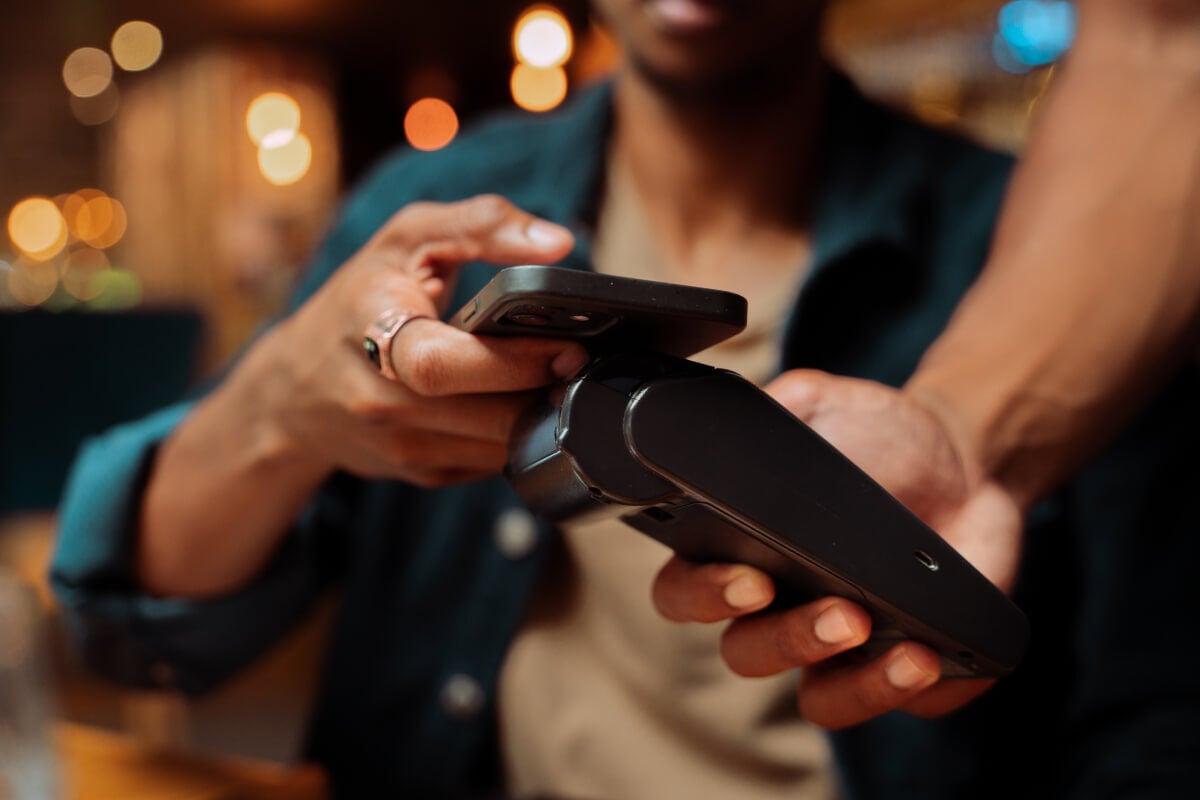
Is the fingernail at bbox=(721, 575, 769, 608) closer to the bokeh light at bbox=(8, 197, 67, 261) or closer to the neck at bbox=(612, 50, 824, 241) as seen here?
the neck at bbox=(612, 50, 824, 241)

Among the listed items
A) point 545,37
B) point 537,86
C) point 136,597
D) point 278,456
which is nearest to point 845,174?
point 278,456

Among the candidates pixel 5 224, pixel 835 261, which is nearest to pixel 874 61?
pixel 835 261

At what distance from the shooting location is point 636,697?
2.12 feet

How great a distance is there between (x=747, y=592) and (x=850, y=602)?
0.04m

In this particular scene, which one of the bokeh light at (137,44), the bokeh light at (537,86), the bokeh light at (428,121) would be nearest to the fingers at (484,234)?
the bokeh light at (537,86)

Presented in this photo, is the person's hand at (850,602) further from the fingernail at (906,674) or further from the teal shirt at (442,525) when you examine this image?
the teal shirt at (442,525)

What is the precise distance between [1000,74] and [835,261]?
238cm

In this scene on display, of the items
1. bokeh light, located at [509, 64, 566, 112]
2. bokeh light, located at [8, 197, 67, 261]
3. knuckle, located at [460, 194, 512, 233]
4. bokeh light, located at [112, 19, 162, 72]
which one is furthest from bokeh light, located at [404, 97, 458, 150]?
knuckle, located at [460, 194, 512, 233]

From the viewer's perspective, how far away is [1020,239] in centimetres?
55

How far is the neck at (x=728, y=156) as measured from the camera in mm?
744

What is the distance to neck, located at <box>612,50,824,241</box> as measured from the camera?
2.44 ft

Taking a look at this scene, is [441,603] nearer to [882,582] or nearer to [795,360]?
[795,360]

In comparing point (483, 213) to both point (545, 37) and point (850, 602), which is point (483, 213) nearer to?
point (850, 602)

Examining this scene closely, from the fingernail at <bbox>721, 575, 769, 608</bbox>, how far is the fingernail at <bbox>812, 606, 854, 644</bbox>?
0.02 m
